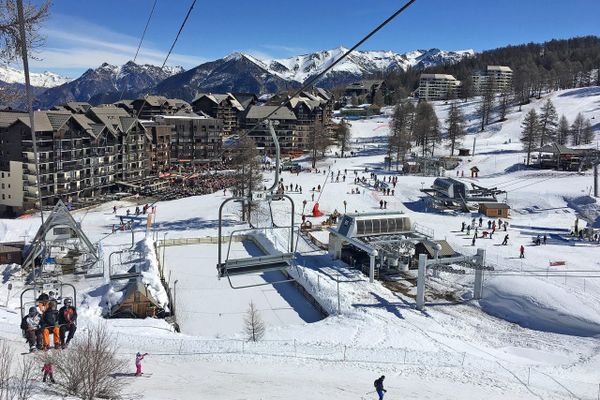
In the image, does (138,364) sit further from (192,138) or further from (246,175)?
(192,138)

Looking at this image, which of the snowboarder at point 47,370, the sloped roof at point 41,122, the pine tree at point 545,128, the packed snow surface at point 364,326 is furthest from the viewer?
the pine tree at point 545,128

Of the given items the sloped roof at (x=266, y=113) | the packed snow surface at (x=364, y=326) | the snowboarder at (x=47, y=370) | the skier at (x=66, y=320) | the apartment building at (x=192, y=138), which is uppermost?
the sloped roof at (x=266, y=113)

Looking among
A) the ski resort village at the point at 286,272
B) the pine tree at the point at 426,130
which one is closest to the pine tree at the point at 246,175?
the ski resort village at the point at 286,272

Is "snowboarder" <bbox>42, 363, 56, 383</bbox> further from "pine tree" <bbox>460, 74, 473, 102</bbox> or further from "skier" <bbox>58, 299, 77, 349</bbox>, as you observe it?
"pine tree" <bbox>460, 74, 473, 102</bbox>

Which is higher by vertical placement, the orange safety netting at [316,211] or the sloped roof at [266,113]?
the sloped roof at [266,113]

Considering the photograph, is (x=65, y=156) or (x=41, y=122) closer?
(x=41, y=122)

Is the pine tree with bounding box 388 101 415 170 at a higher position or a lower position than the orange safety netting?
higher

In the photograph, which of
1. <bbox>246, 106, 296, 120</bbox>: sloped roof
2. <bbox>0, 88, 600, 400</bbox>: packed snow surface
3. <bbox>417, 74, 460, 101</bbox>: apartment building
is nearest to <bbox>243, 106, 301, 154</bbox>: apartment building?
<bbox>246, 106, 296, 120</bbox>: sloped roof

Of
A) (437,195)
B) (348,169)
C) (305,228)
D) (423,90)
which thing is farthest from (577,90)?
(305,228)

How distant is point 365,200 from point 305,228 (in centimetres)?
1211

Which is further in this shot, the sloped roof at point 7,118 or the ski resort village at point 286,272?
the sloped roof at point 7,118

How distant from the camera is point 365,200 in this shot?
1909 inches

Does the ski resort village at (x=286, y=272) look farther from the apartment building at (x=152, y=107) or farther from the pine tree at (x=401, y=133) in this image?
the apartment building at (x=152, y=107)

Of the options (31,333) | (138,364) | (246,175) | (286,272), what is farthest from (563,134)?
(31,333)
